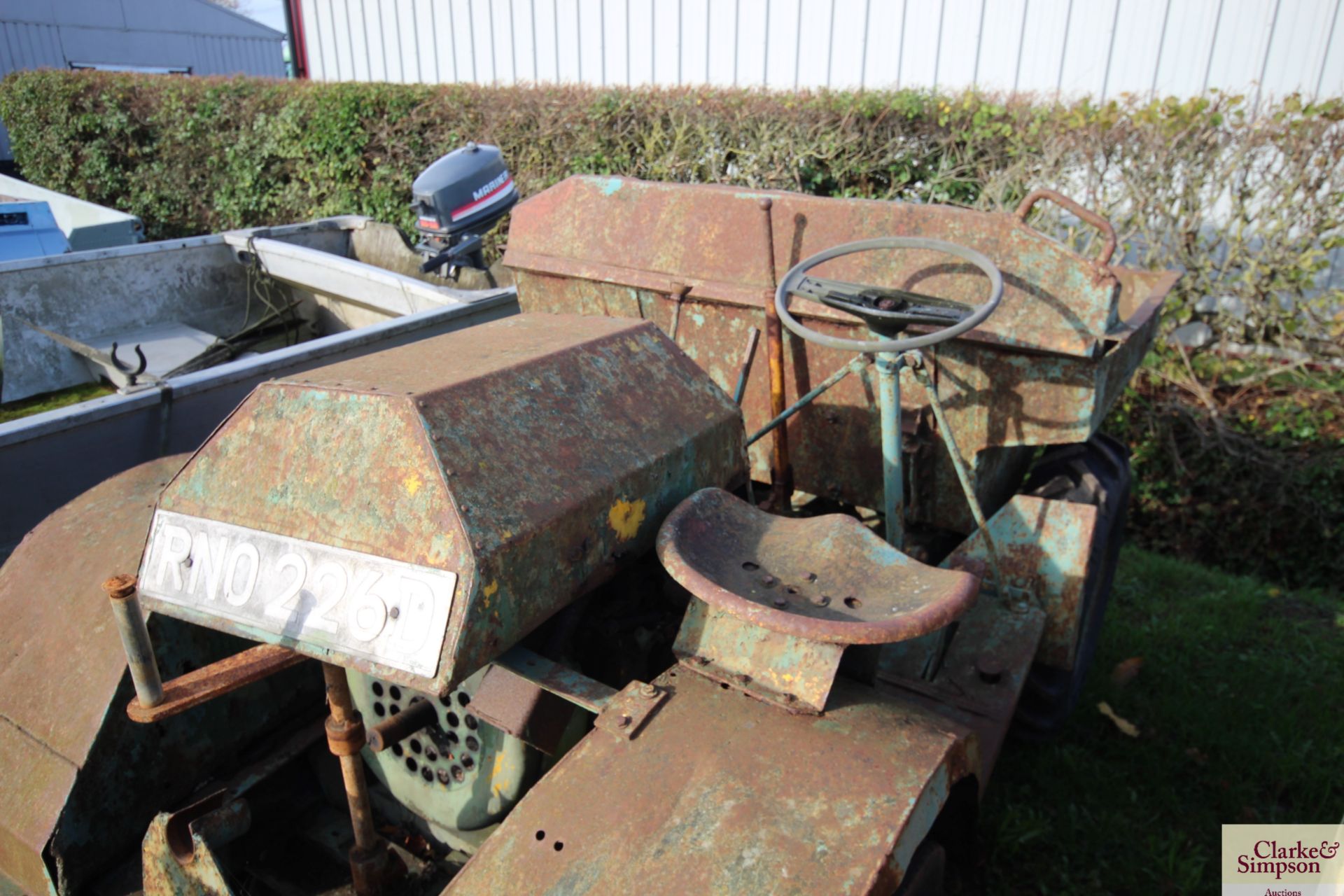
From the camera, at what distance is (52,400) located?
4.48 m

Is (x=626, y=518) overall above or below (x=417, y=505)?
below

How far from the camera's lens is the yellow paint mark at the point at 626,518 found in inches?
66.6

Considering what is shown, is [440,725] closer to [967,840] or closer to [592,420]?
[592,420]

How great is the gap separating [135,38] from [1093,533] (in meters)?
16.9

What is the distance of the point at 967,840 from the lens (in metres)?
1.82

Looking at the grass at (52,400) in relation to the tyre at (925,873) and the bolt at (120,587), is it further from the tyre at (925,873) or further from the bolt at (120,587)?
the tyre at (925,873)

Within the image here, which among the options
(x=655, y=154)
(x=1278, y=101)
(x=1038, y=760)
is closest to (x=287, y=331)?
(x=655, y=154)

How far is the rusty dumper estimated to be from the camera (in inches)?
56.1

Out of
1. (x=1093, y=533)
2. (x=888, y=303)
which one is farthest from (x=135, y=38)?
(x=1093, y=533)

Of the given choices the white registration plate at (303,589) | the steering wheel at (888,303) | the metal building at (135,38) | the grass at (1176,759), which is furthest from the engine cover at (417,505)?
the metal building at (135,38)

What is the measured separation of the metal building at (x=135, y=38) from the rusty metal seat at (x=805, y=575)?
46.1 ft

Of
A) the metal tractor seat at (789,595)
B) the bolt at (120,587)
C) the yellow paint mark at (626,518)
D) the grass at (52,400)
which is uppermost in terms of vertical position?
the bolt at (120,587)

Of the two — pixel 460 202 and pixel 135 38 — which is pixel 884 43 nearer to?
pixel 460 202

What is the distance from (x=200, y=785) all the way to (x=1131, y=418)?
4442mm
